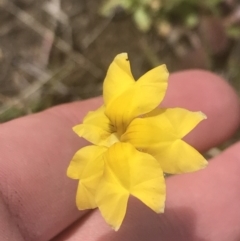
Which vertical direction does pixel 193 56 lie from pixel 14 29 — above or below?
below

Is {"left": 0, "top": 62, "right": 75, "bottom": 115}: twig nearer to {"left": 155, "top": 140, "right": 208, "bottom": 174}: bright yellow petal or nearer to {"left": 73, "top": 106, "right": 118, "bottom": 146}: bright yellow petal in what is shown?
{"left": 73, "top": 106, "right": 118, "bottom": 146}: bright yellow petal

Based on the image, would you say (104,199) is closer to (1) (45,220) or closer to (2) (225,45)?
(1) (45,220)

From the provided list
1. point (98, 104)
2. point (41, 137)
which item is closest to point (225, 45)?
point (98, 104)

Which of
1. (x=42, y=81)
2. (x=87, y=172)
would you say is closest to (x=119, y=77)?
(x=87, y=172)

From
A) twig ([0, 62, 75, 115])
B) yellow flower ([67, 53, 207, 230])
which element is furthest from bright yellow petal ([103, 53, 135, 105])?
twig ([0, 62, 75, 115])

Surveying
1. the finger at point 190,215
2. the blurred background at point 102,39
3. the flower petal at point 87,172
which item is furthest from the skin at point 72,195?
the blurred background at point 102,39

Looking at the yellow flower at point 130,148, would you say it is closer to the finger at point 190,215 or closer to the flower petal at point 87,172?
the flower petal at point 87,172
